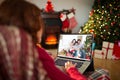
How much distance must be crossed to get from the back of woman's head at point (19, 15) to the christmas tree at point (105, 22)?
13.7 ft

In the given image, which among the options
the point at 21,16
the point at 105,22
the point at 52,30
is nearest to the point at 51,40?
the point at 52,30

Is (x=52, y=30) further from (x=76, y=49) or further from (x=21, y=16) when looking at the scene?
(x=21, y=16)

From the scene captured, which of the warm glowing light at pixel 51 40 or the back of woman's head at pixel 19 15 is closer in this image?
the back of woman's head at pixel 19 15

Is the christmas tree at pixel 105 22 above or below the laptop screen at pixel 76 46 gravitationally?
above

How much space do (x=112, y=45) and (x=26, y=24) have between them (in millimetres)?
4055

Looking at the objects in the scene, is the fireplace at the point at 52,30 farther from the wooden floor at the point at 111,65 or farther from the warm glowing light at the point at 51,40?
the wooden floor at the point at 111,65

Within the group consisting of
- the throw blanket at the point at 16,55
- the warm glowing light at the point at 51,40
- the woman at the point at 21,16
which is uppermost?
the woman at the point at 21,16

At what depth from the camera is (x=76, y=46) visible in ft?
6.41

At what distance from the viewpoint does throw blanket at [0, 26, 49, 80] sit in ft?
2.09

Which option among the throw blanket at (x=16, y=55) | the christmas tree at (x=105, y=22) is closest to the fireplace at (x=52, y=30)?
the christmas tree at (x=105, y=22)

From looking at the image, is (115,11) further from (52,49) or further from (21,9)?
(21,9)

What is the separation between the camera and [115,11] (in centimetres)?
479

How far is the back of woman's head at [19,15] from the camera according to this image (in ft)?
2.29

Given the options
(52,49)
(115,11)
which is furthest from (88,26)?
(52,49)
